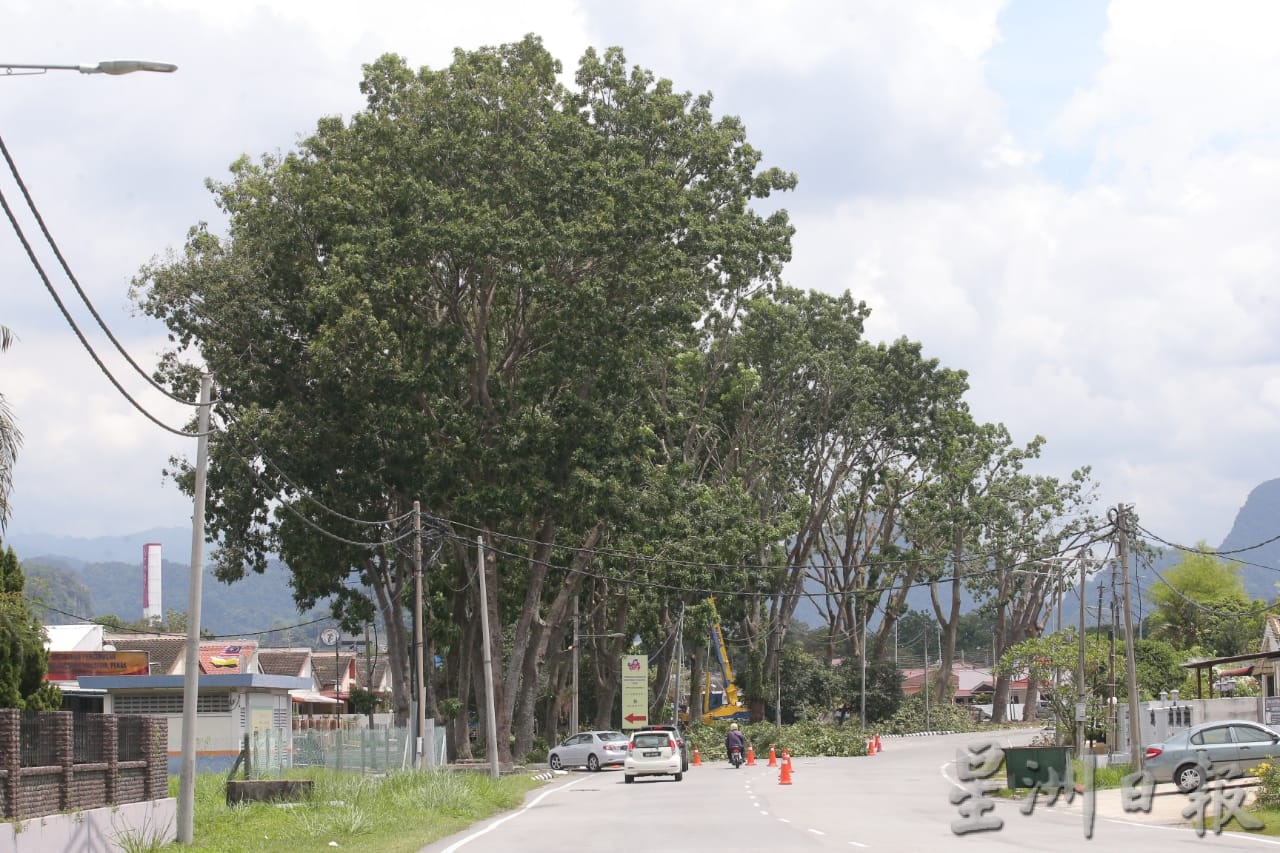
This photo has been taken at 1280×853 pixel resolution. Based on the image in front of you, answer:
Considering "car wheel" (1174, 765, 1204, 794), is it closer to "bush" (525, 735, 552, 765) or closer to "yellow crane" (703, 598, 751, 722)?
"bush" (525, 735, 552, 765)

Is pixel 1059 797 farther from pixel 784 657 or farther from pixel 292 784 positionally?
pixel 784 657

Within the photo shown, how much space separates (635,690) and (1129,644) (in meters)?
27.2

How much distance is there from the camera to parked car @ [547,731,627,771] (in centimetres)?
5028

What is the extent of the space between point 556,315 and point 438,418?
489 cm

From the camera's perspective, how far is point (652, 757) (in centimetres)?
3972

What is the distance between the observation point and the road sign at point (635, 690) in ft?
187

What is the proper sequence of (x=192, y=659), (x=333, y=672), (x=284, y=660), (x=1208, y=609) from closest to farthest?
(x=192, y=659) < (x=1208, y=609) < (x=284, y=660) < (x=333, y=672)

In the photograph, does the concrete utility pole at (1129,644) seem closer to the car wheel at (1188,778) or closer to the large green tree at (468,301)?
the car wheel at (1188,778)

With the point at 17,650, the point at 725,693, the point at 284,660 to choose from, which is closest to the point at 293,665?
the point at 284,660

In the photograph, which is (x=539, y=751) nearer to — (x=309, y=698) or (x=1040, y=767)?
(x=309, y=698)

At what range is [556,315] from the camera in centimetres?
4281

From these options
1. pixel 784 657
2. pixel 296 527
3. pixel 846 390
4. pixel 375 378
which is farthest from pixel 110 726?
pixel 784 657

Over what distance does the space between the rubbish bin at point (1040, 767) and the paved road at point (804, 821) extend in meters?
0.63

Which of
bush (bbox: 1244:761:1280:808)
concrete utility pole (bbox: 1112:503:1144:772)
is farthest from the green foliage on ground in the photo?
bush (bbox: 1244:761:1280:808)
